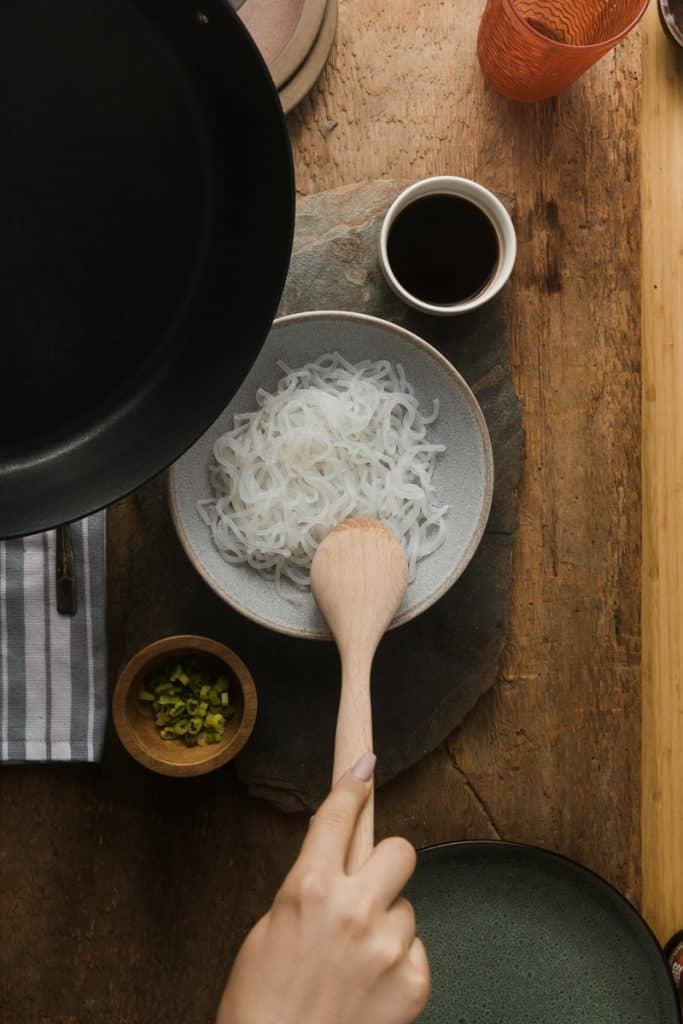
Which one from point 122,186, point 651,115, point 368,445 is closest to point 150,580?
point 368,445

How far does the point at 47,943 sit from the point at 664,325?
4.57 ft

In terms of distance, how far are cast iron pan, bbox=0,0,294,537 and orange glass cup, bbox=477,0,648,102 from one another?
0.72 metres

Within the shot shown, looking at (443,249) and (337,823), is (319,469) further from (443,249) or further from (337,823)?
(337,823)

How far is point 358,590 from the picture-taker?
119 cm

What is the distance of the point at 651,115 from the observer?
4.76 feet

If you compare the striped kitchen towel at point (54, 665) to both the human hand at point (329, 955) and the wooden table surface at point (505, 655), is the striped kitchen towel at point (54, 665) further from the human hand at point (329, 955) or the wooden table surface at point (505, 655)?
the human hand at point (329, 955)

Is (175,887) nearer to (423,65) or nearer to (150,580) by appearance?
(150,580)

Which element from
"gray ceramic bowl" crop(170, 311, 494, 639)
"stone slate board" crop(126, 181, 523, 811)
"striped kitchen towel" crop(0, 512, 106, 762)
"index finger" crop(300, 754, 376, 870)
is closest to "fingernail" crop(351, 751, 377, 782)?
"index finger" crop(300, 754, 376, 870)

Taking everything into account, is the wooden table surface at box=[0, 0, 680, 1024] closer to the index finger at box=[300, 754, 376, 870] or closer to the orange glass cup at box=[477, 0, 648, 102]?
the orange glass cup at box=[477, 0, 648, 102]

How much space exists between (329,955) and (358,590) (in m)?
0.45

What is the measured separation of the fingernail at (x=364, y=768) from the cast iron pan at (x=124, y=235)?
403 millimetres

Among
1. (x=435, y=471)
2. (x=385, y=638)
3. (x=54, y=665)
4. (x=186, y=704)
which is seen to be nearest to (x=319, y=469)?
(x=435, y=471)

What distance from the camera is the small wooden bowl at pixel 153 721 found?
4.09 feet

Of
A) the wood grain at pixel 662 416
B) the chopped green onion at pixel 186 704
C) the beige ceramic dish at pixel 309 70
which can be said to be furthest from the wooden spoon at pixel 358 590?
the beige ceramic dish at pixel 309 70
